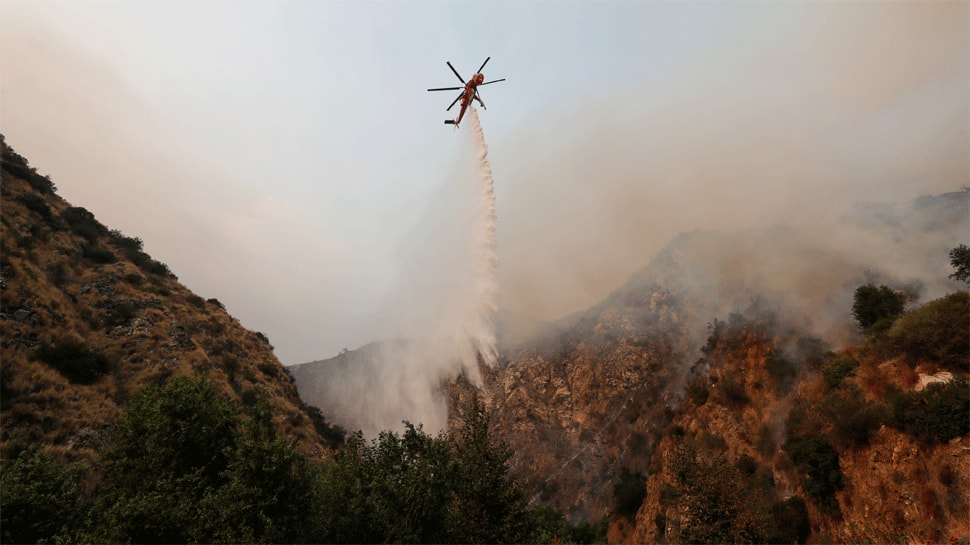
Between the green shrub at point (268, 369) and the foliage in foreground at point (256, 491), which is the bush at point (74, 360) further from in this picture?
the green shrub at point (268, 369)

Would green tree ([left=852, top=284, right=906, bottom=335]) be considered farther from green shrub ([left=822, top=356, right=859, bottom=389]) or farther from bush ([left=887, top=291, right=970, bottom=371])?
bush ([left=887, top=291, right=970, bottom=371])

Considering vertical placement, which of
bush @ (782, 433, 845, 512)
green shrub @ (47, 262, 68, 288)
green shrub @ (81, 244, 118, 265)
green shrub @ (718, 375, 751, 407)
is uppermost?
green shrub @ (81, 244, 118, 265)

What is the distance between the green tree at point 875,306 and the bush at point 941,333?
12.0 m

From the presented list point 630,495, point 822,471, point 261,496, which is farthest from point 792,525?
point 261,496

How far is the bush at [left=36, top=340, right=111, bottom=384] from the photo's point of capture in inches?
1496

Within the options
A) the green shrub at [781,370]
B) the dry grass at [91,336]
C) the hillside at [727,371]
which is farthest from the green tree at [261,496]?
the green shrub at [781,370]

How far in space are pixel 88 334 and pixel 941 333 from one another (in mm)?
76844

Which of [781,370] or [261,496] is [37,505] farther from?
[781,370]

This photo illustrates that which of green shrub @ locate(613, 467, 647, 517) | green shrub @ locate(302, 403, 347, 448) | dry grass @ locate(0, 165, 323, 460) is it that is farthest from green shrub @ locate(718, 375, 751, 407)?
green shrub @ locate(302, 403, 347, 448)

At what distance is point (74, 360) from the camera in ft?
128

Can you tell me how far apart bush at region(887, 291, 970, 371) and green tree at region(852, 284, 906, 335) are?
12.0 meters

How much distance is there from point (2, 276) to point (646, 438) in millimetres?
87639

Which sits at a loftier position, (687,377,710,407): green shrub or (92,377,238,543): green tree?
(92,377,238,543): green tree

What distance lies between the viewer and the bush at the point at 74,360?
38000 millimetres
